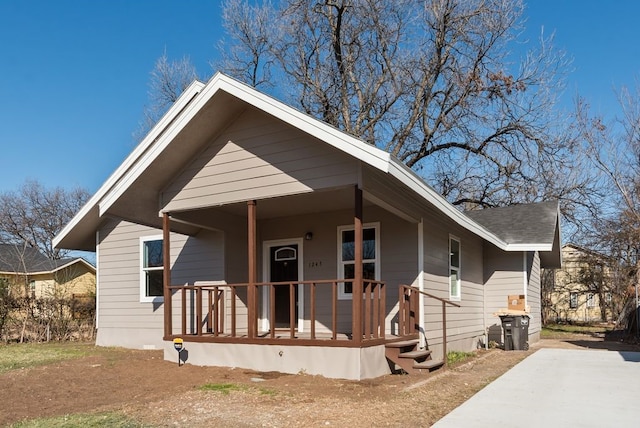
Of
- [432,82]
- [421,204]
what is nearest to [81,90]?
[432,82]

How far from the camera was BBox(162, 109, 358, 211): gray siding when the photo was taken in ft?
27.4

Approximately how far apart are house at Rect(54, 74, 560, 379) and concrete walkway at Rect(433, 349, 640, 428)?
5.35ft

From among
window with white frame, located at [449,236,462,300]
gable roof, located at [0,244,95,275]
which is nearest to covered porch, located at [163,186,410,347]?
window with white frame, located at [449,236,462,300]

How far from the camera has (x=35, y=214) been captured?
4103 cm

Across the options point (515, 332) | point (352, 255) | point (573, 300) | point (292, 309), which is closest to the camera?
point (292, 309)

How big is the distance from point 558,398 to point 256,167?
5.40 metres

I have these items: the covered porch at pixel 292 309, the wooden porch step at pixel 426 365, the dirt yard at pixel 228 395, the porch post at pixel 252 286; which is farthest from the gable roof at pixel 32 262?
the wooden porch step at pixel 426 365

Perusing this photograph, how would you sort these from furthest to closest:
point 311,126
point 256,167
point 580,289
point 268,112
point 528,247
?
point 580,289 → point 528,247 → point 256,167 → point 268,112 → point 311,126

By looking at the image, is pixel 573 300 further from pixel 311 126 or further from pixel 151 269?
pixel 311 126

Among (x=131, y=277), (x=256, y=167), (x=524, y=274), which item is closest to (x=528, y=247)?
(x=524, y=274)

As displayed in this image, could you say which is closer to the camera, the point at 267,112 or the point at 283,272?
the point at 267,112

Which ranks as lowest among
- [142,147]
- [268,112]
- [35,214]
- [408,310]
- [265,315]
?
[265,315]

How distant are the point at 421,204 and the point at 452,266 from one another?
8.12 ft

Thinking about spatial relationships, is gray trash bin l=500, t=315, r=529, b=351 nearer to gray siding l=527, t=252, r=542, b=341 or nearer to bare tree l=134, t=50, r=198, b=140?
gray siding l=527, t=252, r=542, b=341
